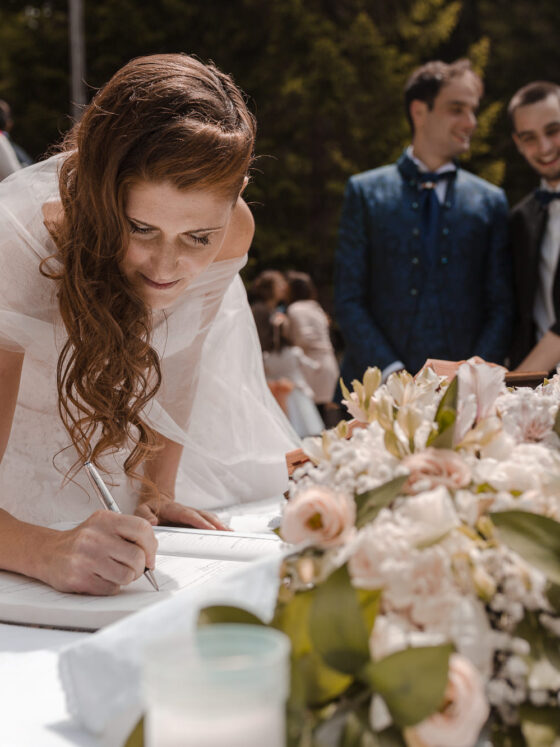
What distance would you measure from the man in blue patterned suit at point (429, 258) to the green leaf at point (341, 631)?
88.1 inches

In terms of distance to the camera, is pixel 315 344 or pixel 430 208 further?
pixel 315 344

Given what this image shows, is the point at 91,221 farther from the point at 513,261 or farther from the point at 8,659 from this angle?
the point at 513,261

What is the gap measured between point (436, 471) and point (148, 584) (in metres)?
0.52

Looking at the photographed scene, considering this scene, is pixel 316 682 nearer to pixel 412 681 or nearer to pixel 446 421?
pixel 412 681

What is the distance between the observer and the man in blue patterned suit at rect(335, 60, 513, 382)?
9.32 feet

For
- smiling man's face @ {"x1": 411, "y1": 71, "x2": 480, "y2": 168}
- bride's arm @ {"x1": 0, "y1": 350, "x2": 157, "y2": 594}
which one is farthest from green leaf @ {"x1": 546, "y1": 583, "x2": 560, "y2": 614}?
smiling man's face @ {"x1": 411, "y1": 71, "x2": 480, "y2": 168}

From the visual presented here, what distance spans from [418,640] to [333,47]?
10.0 metres

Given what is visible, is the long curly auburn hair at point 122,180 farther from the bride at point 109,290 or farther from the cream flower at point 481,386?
the cream flower at point 481,386

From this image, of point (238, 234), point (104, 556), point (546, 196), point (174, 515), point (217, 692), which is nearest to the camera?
point (217, 692)

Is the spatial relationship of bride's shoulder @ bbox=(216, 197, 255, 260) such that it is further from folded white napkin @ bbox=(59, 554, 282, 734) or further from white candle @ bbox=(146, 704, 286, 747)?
white candle @ bbox=(146, 704, 286, 747)

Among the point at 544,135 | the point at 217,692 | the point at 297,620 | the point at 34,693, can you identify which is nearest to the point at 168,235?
the point at 34,693

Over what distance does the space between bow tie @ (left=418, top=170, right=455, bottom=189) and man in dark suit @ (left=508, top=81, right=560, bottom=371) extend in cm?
27

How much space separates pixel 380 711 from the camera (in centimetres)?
56

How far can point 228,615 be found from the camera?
58 centimetres
